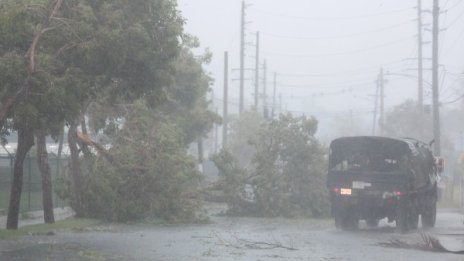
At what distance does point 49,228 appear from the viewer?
21781 mm

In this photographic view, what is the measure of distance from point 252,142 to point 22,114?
1643 centimetres

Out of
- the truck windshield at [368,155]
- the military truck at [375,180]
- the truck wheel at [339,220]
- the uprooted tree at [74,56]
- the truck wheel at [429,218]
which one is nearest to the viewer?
the uprooted tree at [74,56]

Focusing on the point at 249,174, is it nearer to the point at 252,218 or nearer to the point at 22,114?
the point at 252,218

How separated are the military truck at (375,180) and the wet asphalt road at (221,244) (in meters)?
0.61

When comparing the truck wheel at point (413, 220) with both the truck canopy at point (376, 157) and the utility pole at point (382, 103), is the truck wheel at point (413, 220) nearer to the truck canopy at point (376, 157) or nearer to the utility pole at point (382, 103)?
the truck canopy at point (376, 157)

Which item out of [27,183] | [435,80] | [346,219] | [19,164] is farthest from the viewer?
[435,80]

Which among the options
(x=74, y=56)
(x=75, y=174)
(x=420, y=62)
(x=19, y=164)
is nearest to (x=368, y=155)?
(x=75, y=174)

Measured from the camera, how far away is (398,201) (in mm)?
22047

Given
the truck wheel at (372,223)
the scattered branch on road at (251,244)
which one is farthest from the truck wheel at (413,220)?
the scattered branch on road at (251,244)

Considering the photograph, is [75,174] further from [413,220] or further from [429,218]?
[429,218]

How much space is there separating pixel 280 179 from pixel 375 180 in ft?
23.1

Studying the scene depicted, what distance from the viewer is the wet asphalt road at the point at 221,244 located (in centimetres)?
1491

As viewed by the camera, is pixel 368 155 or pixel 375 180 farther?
pixel 368 155

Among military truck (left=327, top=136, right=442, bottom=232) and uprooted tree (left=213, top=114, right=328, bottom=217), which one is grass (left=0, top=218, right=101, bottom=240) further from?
military truck (left=327, top=136, right=442, bottom=232)
